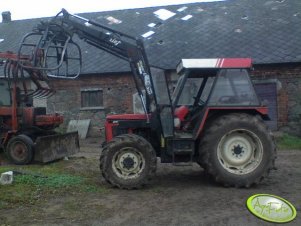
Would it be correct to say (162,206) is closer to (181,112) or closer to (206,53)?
(181,112)

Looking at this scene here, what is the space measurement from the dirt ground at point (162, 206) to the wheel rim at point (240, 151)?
0.40 metres

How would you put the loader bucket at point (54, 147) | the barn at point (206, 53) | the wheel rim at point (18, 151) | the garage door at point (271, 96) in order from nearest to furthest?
the loader bucket at point (54, 147) < the wheel rim at point (18, 151) < the barn at point (206, 53) < the garage door at point (271, 96)

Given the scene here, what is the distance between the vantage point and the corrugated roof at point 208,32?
1667 centimetres

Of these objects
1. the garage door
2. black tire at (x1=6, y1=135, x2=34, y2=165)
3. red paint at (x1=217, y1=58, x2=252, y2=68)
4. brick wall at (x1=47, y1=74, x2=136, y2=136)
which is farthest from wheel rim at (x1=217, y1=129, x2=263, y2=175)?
brick wall at (x1=47, y1=74, x2=136, y2=136)

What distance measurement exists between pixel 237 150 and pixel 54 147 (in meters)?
4.69

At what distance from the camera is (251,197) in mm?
6559

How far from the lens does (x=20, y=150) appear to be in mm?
10359

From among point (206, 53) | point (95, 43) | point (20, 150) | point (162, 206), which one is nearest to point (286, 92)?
point (206, 53)

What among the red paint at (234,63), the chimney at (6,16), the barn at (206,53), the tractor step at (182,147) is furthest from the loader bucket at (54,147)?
the chimney at (6,16)

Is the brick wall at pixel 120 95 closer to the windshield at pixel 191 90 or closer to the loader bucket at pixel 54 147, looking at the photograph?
the loader bucket at pixel 54 147

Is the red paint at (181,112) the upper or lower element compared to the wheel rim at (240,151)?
upper

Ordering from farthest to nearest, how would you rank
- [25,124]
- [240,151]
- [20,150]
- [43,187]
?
[25,124] < [20,150] < [240,151] < [43,187]

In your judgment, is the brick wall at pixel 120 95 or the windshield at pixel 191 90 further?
the brick wall at pixel 120 95

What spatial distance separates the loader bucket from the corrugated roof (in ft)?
21.4
